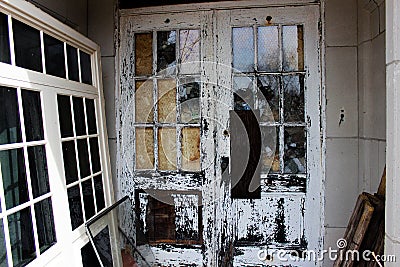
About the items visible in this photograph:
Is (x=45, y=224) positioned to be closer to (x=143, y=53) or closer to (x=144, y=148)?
(x=144, y=148)

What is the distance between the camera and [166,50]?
3229mm

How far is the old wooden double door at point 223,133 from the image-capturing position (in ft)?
10.1

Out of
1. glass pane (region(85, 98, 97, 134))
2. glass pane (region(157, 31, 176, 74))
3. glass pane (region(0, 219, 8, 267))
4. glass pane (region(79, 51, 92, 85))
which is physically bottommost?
glass pane (region(0, 219, 8, 267))

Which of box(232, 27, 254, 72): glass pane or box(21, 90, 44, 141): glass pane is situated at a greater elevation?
box(232, 27, 254, 72): glass pane

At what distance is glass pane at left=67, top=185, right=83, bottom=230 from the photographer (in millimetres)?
2352

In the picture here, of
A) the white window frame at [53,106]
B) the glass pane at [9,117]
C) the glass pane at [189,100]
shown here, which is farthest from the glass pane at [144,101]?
the glass pane at [9,117]

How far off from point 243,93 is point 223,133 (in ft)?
1.38

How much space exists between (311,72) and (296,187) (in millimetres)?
1065

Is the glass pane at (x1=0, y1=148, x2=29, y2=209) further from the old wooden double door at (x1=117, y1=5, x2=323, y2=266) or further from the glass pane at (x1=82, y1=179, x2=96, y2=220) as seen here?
the old wooden double door at (x1=117, y1=5, x2=323, y2=266)

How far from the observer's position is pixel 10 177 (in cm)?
184

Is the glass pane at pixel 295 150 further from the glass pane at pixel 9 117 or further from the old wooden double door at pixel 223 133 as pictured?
the glass pane at pixel 9 117

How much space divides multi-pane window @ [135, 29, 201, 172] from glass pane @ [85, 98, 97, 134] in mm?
468

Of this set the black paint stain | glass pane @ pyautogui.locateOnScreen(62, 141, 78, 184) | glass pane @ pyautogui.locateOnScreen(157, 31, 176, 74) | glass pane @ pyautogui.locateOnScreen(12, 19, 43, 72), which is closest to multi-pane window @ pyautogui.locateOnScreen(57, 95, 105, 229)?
glass pane @ pyautogui.locateOnScreen(62, 141, 78, 184)

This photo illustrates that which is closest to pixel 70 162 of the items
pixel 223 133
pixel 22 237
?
pixel 22 237
